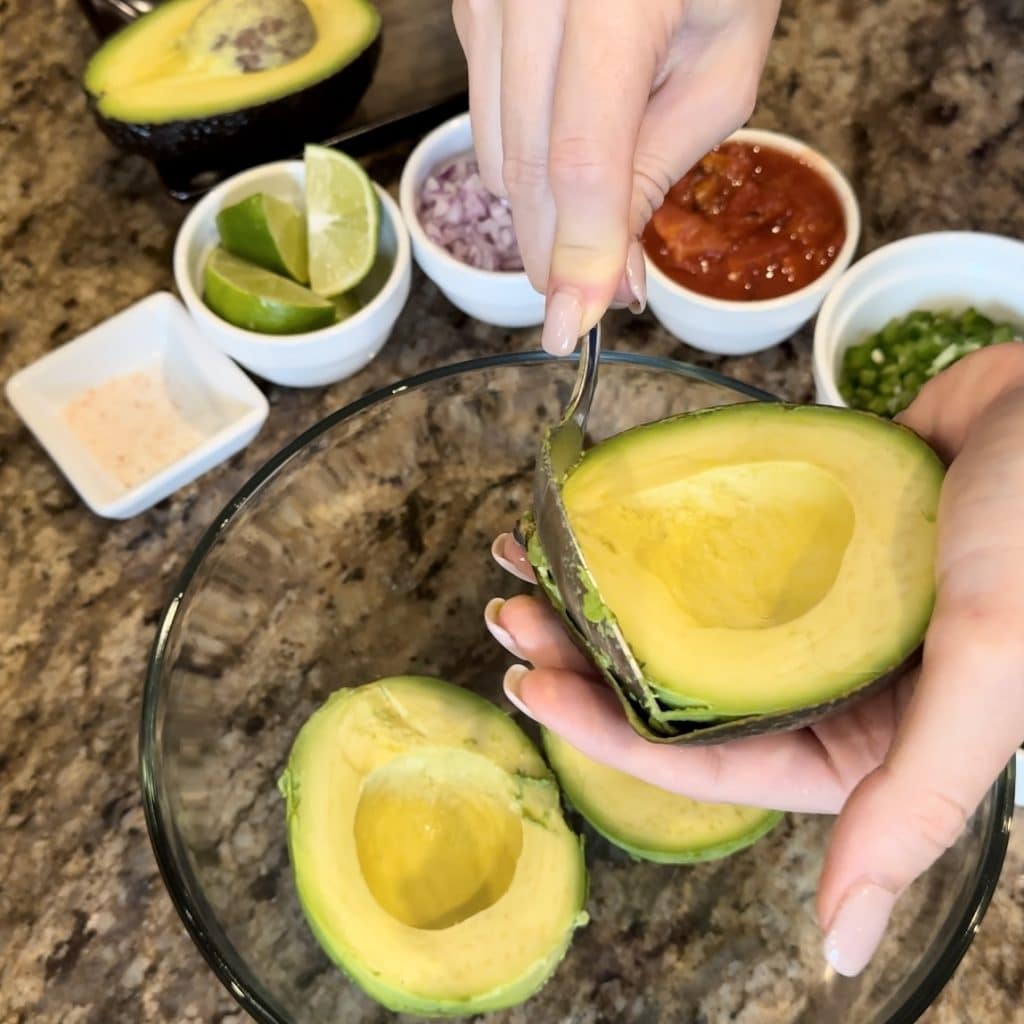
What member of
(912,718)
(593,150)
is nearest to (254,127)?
(593,150)

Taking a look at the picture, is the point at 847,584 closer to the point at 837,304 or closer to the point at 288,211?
the point at 837,304

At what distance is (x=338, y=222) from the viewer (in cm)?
100

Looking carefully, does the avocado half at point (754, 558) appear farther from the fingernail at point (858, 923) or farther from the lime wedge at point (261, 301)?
the lime wedge at point (261, 301)

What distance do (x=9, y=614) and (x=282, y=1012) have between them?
1.41 feet

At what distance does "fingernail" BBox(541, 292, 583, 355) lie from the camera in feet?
1.93

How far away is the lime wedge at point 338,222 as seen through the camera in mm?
993

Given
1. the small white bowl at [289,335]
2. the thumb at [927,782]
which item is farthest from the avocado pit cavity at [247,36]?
the thumb at [927,782]

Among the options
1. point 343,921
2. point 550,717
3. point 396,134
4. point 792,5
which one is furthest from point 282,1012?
point 792,5

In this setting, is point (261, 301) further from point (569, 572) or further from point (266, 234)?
point (569, 572)

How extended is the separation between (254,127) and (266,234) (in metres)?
0.13

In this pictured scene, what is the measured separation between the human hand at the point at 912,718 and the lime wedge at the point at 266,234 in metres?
0.47

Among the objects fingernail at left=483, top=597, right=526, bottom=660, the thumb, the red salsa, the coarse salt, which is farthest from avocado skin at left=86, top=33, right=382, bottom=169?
the thumb

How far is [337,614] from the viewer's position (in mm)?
879

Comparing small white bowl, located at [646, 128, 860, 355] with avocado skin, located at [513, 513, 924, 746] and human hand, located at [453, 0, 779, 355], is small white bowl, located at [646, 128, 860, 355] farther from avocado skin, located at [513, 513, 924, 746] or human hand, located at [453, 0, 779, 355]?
avocado skin, located at [513, 513, 924, 746]
